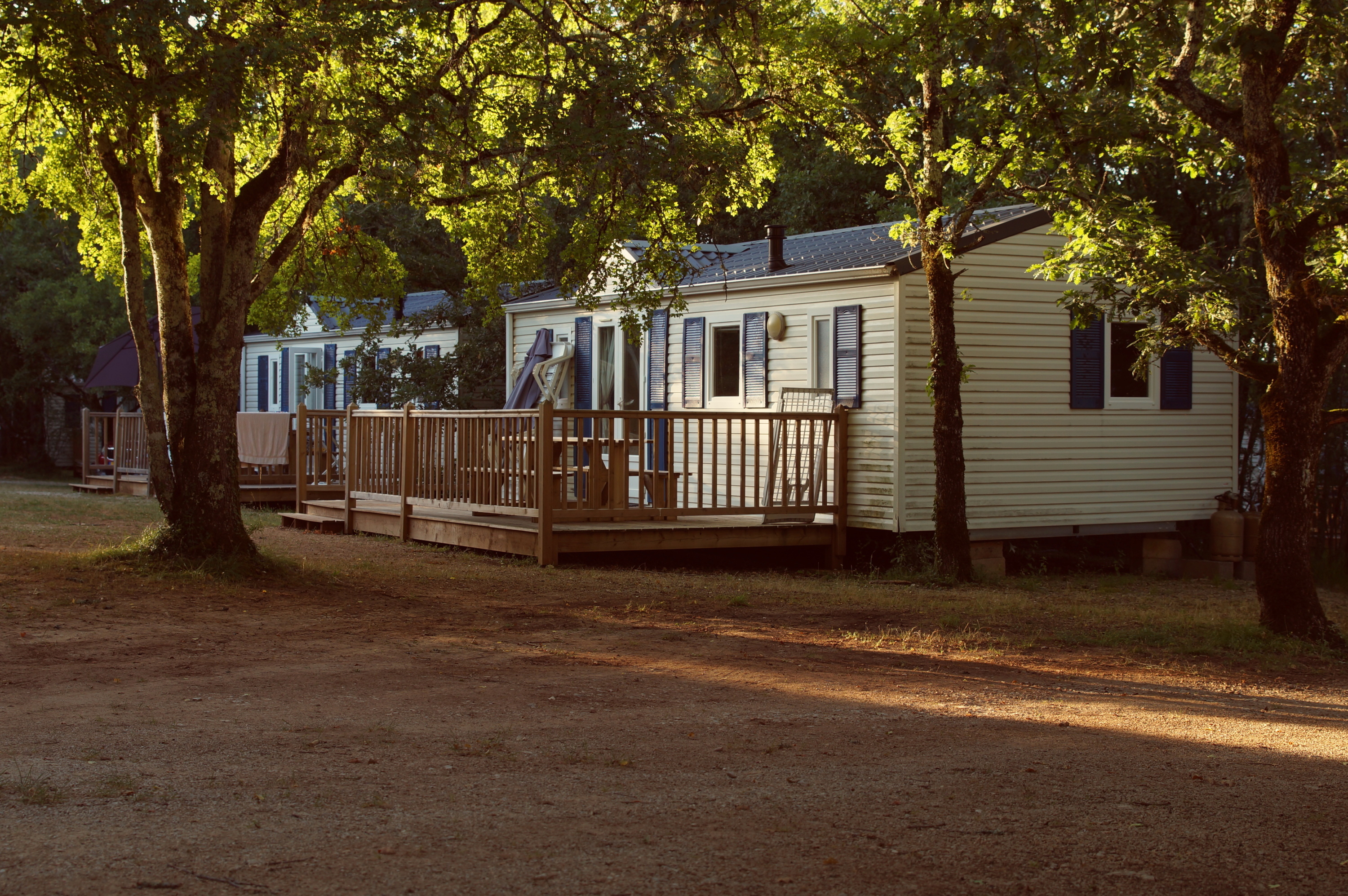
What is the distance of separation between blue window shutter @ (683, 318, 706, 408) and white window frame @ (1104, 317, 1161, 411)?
14.5ft

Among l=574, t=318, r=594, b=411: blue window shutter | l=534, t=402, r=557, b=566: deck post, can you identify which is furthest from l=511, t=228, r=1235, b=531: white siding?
l=534, t=402, r=557, b=566: deck post

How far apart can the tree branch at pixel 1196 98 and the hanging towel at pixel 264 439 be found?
13693 mm

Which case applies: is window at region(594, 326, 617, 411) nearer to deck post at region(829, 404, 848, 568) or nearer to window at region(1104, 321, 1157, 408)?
deck post at region(829, 404, 848, 568)

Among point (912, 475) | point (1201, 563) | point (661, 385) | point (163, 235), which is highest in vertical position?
point (163, 235)

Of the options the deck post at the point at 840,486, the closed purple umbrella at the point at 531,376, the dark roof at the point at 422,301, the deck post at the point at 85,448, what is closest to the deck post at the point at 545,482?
the deck post at the point at 840,486

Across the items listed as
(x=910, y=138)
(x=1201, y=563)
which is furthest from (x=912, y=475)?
(x=1201, y=563)

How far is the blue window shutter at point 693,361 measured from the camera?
14.9 metres

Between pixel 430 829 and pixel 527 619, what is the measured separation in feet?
15.4

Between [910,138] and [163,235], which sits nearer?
[163,235]

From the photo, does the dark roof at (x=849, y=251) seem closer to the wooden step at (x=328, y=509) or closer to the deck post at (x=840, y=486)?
the deck post at (x=840, y=486)

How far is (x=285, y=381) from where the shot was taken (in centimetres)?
2598

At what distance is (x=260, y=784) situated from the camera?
14.2 feet

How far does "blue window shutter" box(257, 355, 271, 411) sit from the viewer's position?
2666 centimetres

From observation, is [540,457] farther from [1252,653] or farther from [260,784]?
[260,784]
